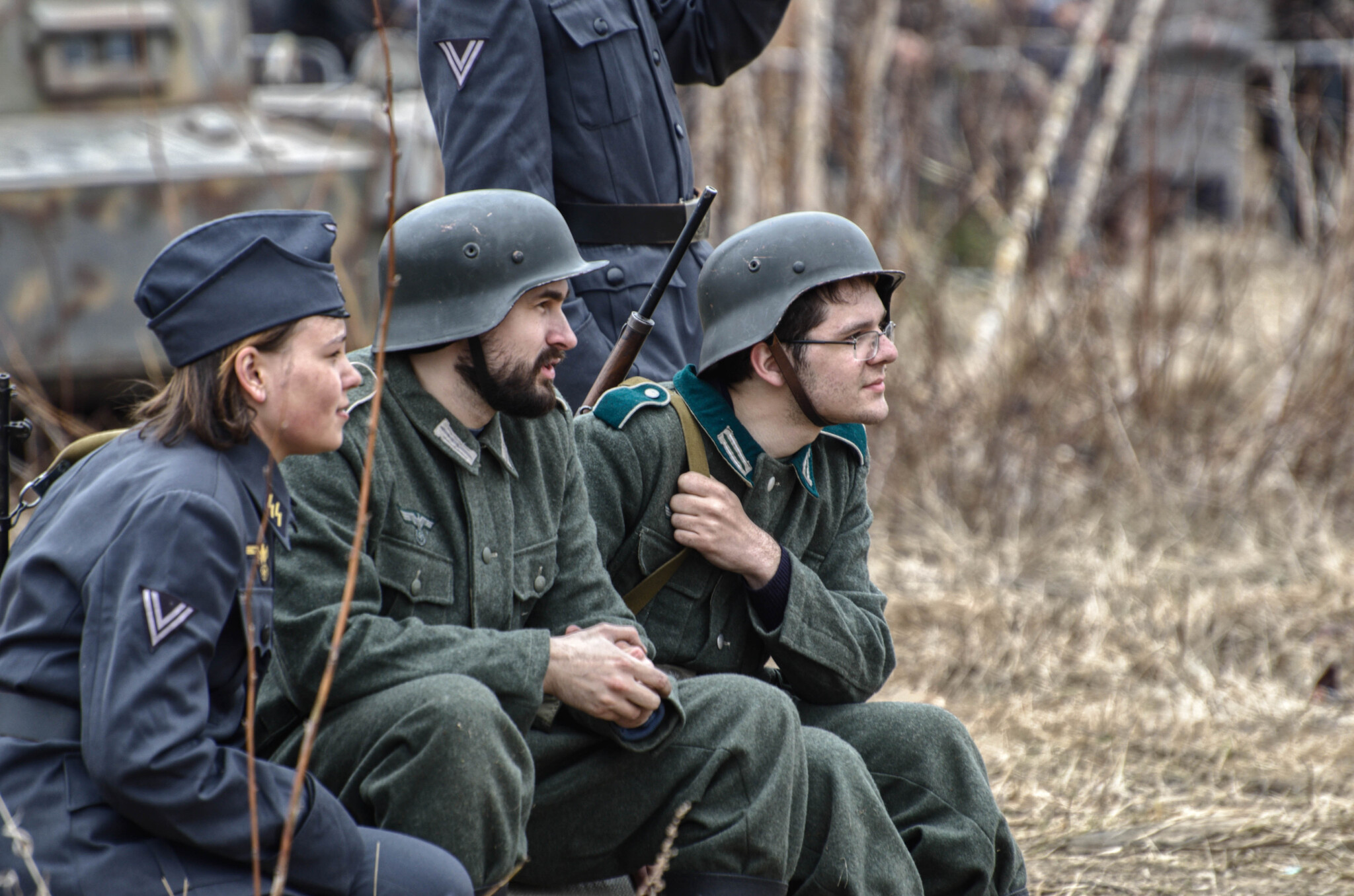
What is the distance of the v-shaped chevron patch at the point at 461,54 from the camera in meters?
3.52

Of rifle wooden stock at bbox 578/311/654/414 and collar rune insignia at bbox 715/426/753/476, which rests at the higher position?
rifle wooden stock at bbox 578/311/654/414

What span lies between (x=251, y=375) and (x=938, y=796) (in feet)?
4.78

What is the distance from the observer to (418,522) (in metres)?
2.66

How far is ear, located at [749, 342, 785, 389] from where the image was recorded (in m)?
3.11

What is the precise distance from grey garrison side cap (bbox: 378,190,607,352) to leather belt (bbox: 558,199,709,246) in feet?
2.79

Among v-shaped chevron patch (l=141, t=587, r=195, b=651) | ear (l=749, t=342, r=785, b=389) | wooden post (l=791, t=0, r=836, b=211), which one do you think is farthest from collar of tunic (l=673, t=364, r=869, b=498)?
wooden post (l=791, t=0, r=836, b=211)

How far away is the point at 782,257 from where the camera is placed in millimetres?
3113

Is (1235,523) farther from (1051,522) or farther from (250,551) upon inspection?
(250,551)

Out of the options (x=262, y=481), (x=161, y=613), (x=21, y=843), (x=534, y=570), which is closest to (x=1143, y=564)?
(x=534, y=570)

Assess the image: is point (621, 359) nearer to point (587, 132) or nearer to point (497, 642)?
point (587, 132)

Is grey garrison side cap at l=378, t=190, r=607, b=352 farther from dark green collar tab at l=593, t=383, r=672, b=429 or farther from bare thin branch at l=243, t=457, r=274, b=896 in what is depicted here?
bare thin branch at l=243, t=457, r=274, b=896

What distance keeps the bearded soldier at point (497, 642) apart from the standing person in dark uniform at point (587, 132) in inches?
26.0

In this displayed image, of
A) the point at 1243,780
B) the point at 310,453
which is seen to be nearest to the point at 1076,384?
the point at 1243,780

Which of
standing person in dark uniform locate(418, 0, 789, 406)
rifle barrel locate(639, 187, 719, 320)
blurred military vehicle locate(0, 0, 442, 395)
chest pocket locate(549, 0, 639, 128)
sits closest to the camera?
rifle barrel locate(639, 187, 719, 320)
